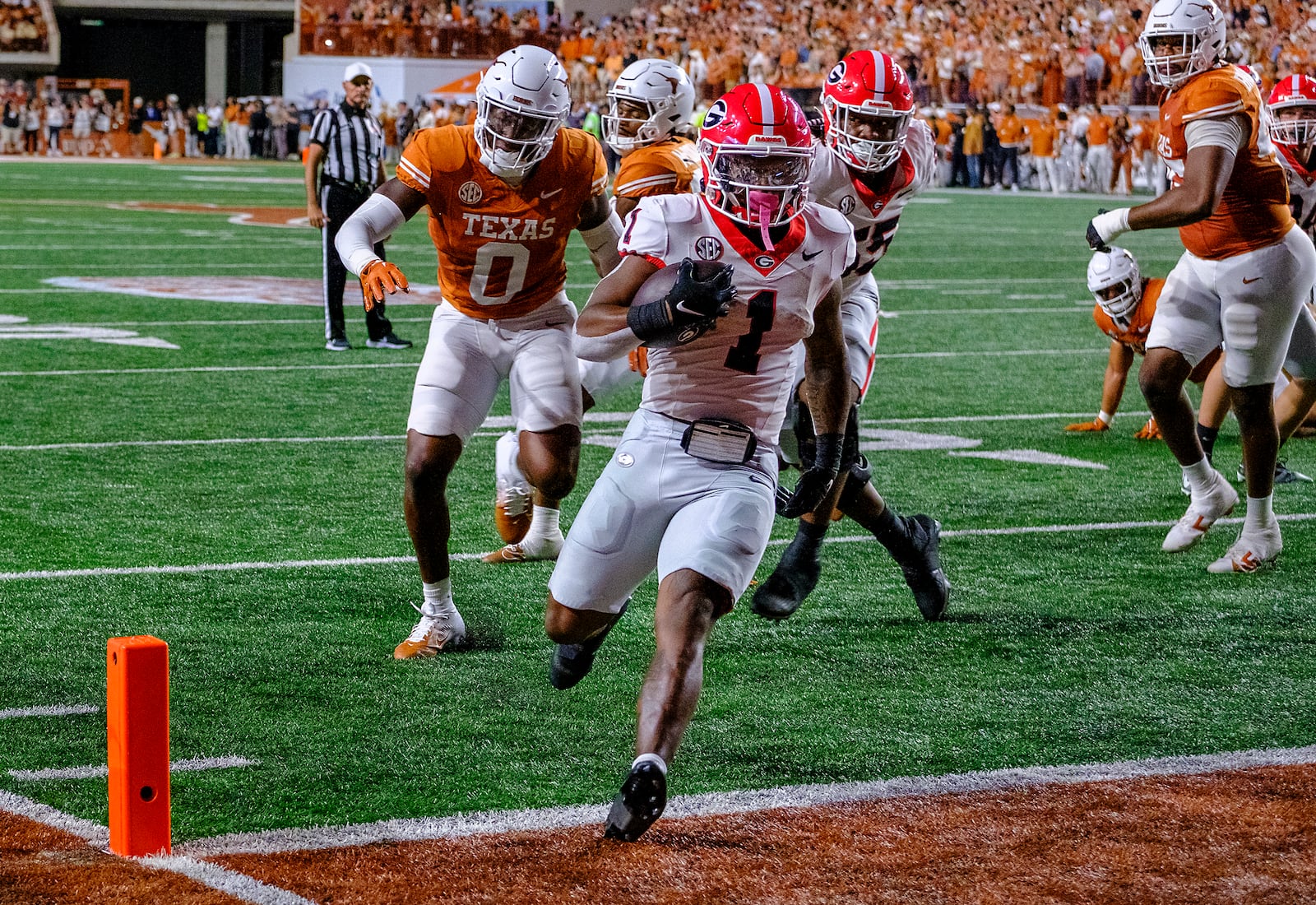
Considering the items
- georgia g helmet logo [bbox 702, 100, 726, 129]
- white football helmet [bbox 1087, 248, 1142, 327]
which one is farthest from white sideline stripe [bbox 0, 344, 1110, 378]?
georgia g helmet logo [bbox 702, 100, 726, 129]

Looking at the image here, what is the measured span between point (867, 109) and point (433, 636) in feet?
6.79

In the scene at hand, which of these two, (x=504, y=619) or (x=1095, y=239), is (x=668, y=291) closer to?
(x=504, y=619)

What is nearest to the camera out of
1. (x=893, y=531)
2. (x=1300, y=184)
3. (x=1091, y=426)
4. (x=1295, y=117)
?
(x=893, y=531)

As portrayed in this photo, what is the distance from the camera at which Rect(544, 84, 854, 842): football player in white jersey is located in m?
3.82

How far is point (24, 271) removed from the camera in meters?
15.4

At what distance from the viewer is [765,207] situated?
3963mm

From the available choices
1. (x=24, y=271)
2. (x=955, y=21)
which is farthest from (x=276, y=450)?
(x=955, y=21)

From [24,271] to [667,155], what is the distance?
1080 cm

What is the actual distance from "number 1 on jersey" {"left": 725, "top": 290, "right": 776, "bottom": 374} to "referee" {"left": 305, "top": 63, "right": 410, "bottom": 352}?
295 inches

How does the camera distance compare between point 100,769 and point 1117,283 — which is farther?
point 1117,283

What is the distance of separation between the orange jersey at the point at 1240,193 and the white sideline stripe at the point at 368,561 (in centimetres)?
123

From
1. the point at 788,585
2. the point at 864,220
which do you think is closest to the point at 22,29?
Result: the point at 864,220

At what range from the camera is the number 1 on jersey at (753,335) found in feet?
13.0

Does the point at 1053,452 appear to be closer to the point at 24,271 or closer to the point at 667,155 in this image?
the point at 667,155
